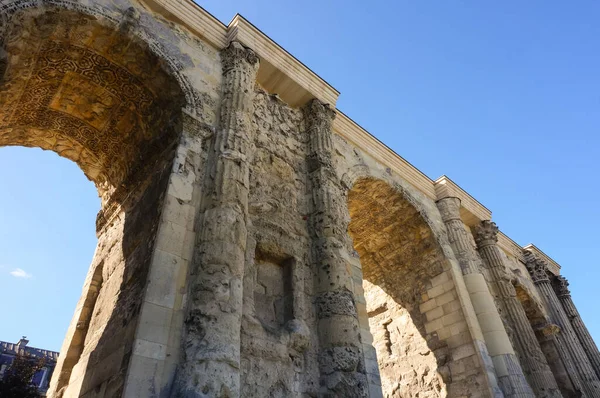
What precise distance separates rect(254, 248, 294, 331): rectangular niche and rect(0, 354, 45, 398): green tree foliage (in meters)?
6.37

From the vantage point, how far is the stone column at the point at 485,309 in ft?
23.6

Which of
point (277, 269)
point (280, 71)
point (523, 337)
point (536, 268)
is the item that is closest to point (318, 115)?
point (280, 71)

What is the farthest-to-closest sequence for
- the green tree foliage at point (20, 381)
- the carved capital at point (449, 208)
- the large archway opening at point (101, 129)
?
the carved capital at point (449, 208), the green tree foliage at point (20, 381), the large archway opening at point (101, 129)

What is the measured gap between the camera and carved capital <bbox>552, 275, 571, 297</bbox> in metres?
12.6

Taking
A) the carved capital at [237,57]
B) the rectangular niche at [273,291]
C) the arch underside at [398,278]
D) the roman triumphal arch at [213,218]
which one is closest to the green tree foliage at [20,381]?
the roman triumphal arch at [213,218]

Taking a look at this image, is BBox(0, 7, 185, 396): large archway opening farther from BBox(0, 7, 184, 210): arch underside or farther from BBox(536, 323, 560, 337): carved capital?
BBox(536, 323, 560, 337): carved capital

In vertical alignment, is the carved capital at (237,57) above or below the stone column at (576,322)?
above

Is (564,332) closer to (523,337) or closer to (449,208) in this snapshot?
(523,337)

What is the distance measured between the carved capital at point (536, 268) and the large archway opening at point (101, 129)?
11.0 m

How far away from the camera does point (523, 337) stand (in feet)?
28.2

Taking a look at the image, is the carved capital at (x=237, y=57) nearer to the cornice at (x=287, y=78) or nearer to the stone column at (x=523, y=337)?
the cornice at (x=287, y=78)

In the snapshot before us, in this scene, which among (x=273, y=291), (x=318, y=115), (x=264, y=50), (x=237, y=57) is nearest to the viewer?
(x=273, y=291)

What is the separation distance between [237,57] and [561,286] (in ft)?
38.8

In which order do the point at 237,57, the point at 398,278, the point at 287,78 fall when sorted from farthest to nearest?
the point at 398,278 < the point at 287,78 < the point at 237,57
